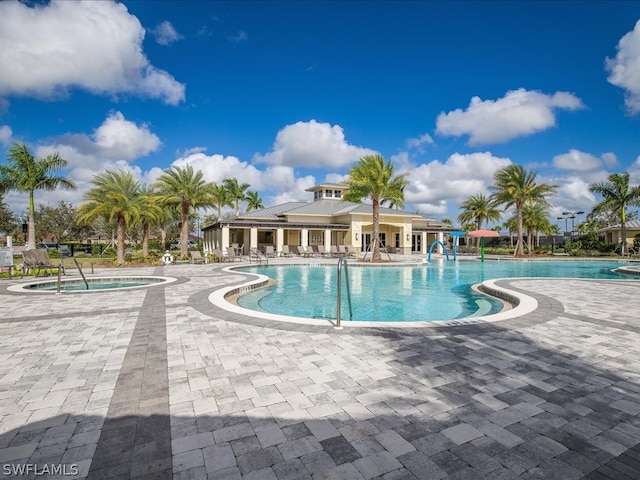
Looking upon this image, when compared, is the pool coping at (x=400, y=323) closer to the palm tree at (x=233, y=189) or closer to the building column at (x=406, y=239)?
the building column at (x=406, y=239)

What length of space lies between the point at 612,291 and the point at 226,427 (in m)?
12.9

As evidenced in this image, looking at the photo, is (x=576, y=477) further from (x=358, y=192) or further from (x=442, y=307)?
(x=358, y=192)

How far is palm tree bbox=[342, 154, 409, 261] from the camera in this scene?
23812 mm

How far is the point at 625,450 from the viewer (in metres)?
2.75

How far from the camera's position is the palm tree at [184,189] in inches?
1095

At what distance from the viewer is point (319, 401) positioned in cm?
354

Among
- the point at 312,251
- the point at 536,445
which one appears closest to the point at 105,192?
the point at 312,251

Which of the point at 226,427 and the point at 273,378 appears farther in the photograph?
the point at 273,378

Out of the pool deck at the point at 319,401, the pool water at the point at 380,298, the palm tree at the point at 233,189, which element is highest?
the palm tree at the point at 233,189

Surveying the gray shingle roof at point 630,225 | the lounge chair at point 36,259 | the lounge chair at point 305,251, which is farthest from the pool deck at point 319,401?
the gray shingle roof at point 630,225

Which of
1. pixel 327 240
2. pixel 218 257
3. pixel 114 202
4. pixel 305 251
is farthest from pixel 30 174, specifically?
pixel 327 240

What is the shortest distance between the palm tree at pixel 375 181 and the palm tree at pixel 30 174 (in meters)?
19.6

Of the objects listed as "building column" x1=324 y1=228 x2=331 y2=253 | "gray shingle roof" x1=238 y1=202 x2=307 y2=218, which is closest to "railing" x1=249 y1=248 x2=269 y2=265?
"gray shingle roof" x1=238 y1=202 x2=307 y2=218

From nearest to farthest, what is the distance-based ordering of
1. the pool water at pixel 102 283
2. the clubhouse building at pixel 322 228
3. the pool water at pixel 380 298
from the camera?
the pool water at pixel 380 298
the pool water at pixel 102 283
the clubhouse building at pixel 322 228
